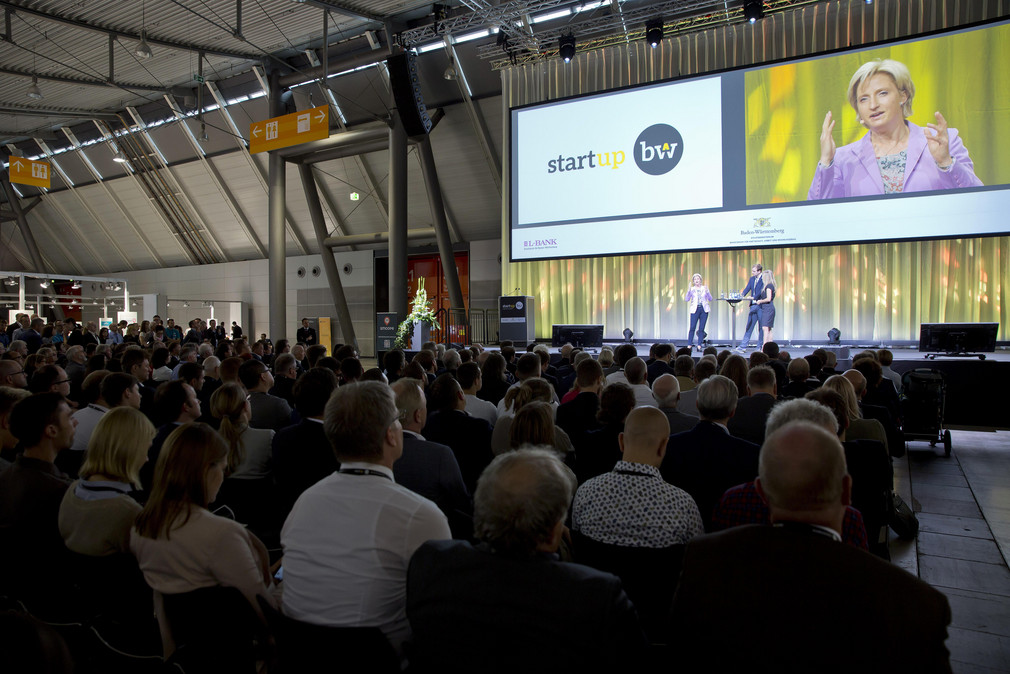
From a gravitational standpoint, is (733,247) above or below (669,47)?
below

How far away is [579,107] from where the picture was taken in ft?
35.9

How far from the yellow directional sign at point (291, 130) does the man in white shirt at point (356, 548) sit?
31.2ft

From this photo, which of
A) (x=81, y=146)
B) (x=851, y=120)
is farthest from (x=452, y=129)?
(x=81, y=146)

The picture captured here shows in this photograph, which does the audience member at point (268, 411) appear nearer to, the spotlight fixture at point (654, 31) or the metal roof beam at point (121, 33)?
the spotlight fixture at point (654, 31)

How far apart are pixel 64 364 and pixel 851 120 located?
36.3 feet

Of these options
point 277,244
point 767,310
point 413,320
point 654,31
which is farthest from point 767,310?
point 277,244

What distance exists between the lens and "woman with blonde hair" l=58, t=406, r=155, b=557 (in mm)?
1873

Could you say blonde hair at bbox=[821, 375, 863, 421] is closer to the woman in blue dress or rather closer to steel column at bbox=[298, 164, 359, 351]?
the woman in blue dress

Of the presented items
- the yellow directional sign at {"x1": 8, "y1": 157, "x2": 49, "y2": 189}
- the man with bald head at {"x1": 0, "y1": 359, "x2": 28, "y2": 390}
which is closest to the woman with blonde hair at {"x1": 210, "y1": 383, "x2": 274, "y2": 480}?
the man with bald head at {"x1": 0, "y1": 359, "x2": 28, "y2": 390}

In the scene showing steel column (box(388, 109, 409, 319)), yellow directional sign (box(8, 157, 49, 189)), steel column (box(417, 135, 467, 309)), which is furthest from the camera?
yellow directional sign (box(8, 157, 49, 189))

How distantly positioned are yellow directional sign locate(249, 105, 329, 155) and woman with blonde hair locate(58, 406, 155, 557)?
29.1 ft

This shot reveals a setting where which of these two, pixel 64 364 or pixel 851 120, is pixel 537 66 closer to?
pixel 851 120

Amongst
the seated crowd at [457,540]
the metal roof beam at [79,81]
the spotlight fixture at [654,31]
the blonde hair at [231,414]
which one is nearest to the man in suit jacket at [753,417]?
the seated crowd at [457,540]

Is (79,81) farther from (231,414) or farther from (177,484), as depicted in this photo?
(177,484)
